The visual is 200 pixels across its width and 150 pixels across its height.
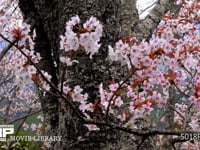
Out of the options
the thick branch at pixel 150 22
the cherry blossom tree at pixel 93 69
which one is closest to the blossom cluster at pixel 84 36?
the cherry blossom tree at pixel 93 69

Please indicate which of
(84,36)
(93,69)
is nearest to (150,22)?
(93,69)

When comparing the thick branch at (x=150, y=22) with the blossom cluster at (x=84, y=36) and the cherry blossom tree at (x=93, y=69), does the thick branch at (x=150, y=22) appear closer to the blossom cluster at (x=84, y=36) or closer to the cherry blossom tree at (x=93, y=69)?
the cherry blossom tree at (x=93, y=69)

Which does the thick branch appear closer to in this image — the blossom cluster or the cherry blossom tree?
the cherry blossom tree

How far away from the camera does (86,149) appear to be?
5.47 feet

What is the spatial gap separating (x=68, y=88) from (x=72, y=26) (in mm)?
406

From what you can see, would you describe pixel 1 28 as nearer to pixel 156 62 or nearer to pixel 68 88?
Answer: pixel 68 88

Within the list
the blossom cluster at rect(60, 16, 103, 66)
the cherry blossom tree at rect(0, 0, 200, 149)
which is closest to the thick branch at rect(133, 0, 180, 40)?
the cherry blossom tree at rect(0, 0, 200, 149)

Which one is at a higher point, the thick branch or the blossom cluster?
the thick branch

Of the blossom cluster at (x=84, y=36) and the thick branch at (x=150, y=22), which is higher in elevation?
the thick branch at (x=150, y=22)

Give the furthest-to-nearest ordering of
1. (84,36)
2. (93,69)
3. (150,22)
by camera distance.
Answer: (150,22)
(93,69)
(84,36)

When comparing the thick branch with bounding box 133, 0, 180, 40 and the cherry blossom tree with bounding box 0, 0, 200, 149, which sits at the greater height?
the thick branch with bounding box 133, 0, 180, 40

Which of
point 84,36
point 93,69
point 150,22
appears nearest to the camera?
point 84,36

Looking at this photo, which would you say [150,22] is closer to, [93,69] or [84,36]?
[93,69]

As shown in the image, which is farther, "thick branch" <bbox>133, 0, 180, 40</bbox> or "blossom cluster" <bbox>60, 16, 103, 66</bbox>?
"thick branch" <bbox>133, 0, 180, 40</bbox>
